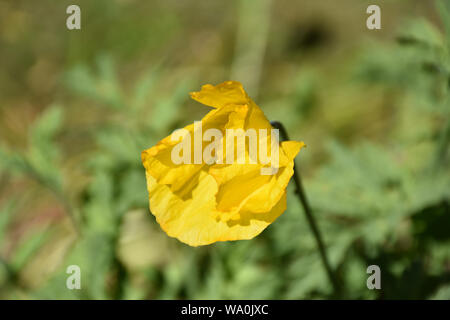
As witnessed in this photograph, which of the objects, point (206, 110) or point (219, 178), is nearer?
point (219, 178)

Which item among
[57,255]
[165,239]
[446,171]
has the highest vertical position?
[446,171]

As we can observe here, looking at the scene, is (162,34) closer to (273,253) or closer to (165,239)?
(165,239)

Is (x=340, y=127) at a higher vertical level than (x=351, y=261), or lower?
higher

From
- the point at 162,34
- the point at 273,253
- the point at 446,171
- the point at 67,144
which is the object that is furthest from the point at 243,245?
the point at 162,34

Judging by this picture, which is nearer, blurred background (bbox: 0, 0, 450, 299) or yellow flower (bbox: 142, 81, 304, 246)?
yellow flower (bbox: 142, 81, 304, 246)

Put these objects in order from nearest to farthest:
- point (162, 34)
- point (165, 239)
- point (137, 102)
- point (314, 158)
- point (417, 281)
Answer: point (417, 281) < point (137, 102) < point (165, 239) < point (314, 158) < point (162, 34)
